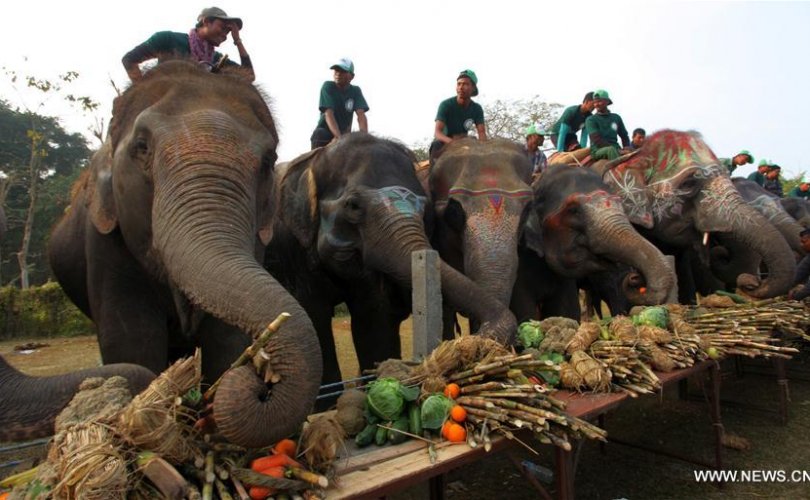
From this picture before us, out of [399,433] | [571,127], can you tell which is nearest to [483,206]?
[399,433]

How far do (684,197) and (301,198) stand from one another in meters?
5.17

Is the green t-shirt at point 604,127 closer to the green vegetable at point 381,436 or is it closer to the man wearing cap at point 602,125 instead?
the man wearing cap at point 602,125

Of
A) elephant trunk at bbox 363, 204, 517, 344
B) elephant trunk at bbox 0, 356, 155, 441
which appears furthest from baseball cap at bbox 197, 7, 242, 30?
elephant trunk at bbox 0, 356, 155, 441

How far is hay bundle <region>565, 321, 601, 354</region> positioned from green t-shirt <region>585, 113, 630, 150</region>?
16.9 feet

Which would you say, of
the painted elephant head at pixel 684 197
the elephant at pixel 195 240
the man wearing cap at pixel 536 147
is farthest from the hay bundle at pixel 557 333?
the man wearing cap at pixel 536 147

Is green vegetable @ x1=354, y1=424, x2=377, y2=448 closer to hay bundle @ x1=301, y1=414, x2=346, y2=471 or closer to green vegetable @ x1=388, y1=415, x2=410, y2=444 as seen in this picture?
green vegetable @ x1=388, y1=415, x2=410, y2=444

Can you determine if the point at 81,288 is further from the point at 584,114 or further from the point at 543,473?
the point at 584,114

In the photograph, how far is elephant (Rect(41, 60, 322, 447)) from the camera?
6.31 ft

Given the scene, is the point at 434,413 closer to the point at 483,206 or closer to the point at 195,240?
the point at 195,240

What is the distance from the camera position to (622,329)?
3.98 metres

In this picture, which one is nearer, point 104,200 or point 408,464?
point 408,464

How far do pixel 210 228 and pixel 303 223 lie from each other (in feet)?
8.16

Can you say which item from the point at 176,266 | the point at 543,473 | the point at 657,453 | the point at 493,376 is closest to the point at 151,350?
the point at 176,266

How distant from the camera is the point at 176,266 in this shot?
2.40 m
